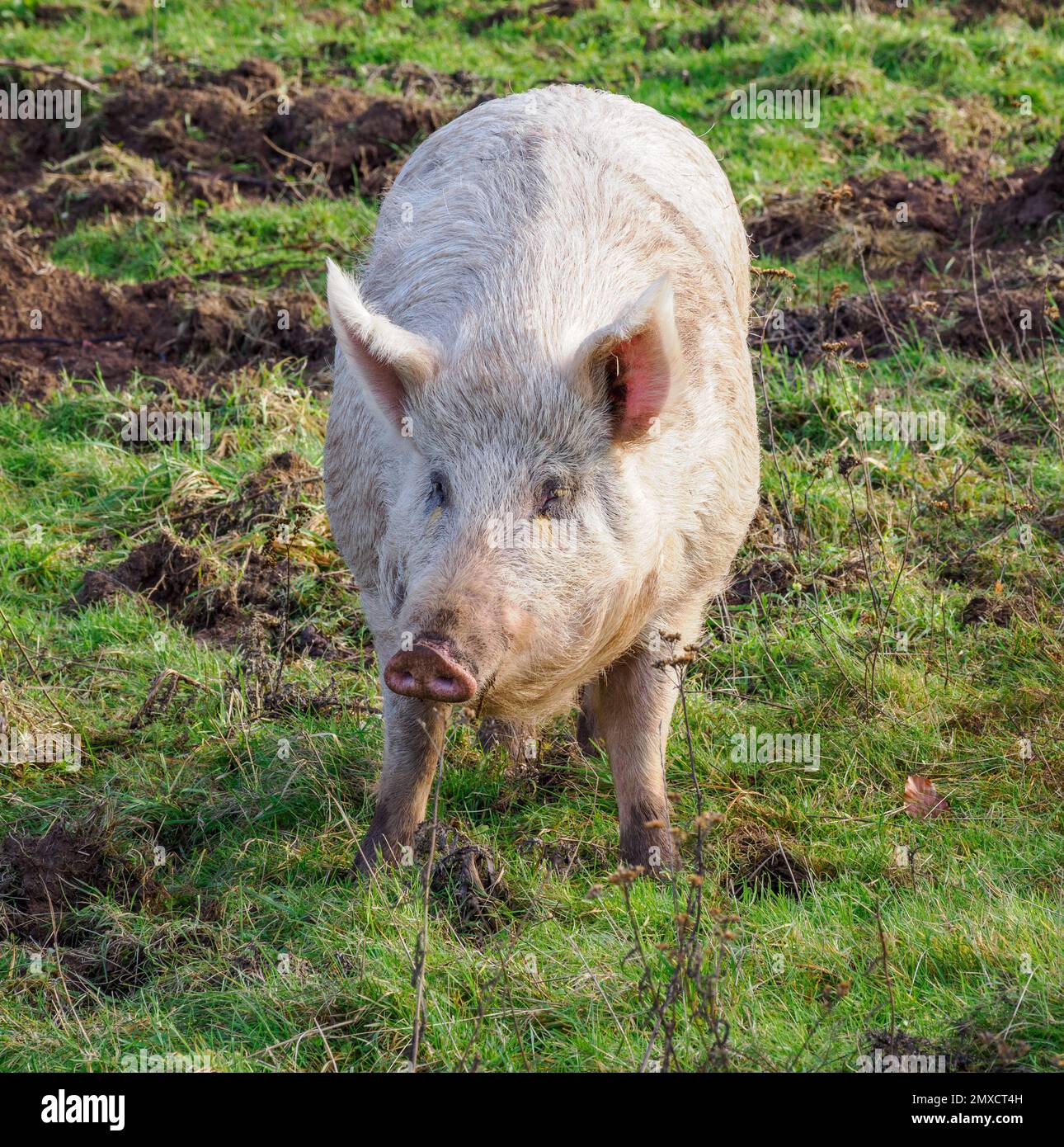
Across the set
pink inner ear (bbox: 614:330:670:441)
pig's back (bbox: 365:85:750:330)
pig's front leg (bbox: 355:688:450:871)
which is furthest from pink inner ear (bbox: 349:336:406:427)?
pig's front leg (bbox: 355:688:450:871)

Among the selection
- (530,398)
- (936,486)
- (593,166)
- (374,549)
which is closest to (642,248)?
(593,166)

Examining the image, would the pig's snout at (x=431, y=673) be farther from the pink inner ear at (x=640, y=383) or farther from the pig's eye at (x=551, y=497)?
the pink inner ear at (x=640, y=383)

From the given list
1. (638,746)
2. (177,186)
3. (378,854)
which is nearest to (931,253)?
Result: (638,746)

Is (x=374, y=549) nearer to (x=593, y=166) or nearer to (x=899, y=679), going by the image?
(x=593, y=166)

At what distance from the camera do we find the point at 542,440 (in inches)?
141

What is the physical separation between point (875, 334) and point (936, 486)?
1380 millimetres

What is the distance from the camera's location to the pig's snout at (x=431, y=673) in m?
3.11

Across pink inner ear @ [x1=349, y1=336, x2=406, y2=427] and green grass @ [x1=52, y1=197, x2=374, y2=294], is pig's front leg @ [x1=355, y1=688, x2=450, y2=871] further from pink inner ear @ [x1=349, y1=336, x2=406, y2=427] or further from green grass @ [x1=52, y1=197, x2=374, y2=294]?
green grass @ [x1=52, y1=197, x2=374, y2=294]

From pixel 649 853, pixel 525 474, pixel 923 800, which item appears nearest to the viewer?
pixel 525 474

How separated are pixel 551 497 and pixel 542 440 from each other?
15cm

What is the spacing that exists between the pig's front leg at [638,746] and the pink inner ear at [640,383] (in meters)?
0.81

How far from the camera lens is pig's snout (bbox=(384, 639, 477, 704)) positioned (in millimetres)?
3107

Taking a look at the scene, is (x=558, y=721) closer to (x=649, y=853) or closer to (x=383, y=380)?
(x=649, y=853)

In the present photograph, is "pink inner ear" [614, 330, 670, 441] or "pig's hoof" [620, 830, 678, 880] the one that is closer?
"pink inner ear" [614, 330, 670, 441]
